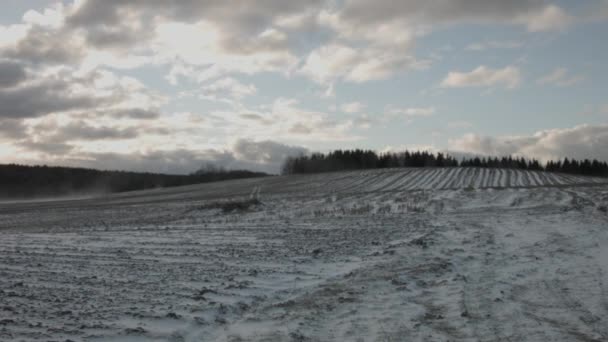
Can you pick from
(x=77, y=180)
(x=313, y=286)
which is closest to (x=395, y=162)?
(x=77, y=180)

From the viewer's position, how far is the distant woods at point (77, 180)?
10212cm

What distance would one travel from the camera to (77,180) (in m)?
110

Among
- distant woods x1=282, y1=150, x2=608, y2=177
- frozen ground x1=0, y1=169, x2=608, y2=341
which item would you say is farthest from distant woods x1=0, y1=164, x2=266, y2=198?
frozen ground x1=0, y1=169, x2=608, y2=341

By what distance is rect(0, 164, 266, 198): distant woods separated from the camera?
102 metres

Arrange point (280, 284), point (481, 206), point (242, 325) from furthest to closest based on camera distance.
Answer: point (481, 206) → point (280, 284) → point (242, 325)

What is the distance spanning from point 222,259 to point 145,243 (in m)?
4.01

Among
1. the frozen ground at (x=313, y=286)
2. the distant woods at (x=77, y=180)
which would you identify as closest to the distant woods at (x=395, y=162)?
the distant woods at (x=77, y=180)

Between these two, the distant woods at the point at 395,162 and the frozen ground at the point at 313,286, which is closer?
the frozen ground at the point at 313,286

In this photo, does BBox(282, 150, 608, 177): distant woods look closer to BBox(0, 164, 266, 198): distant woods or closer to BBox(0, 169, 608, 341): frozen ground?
BBox(0, 164, 266, 198): distant woods

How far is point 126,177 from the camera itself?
115m

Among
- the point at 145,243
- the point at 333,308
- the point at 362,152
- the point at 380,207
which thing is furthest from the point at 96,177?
the point at 333,308

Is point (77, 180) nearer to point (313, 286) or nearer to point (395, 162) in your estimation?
point (395, 162)

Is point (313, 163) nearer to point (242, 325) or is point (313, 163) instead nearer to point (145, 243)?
point (145, 243)

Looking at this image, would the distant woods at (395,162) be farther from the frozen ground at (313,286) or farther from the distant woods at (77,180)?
the frozen ground at (313,286)
